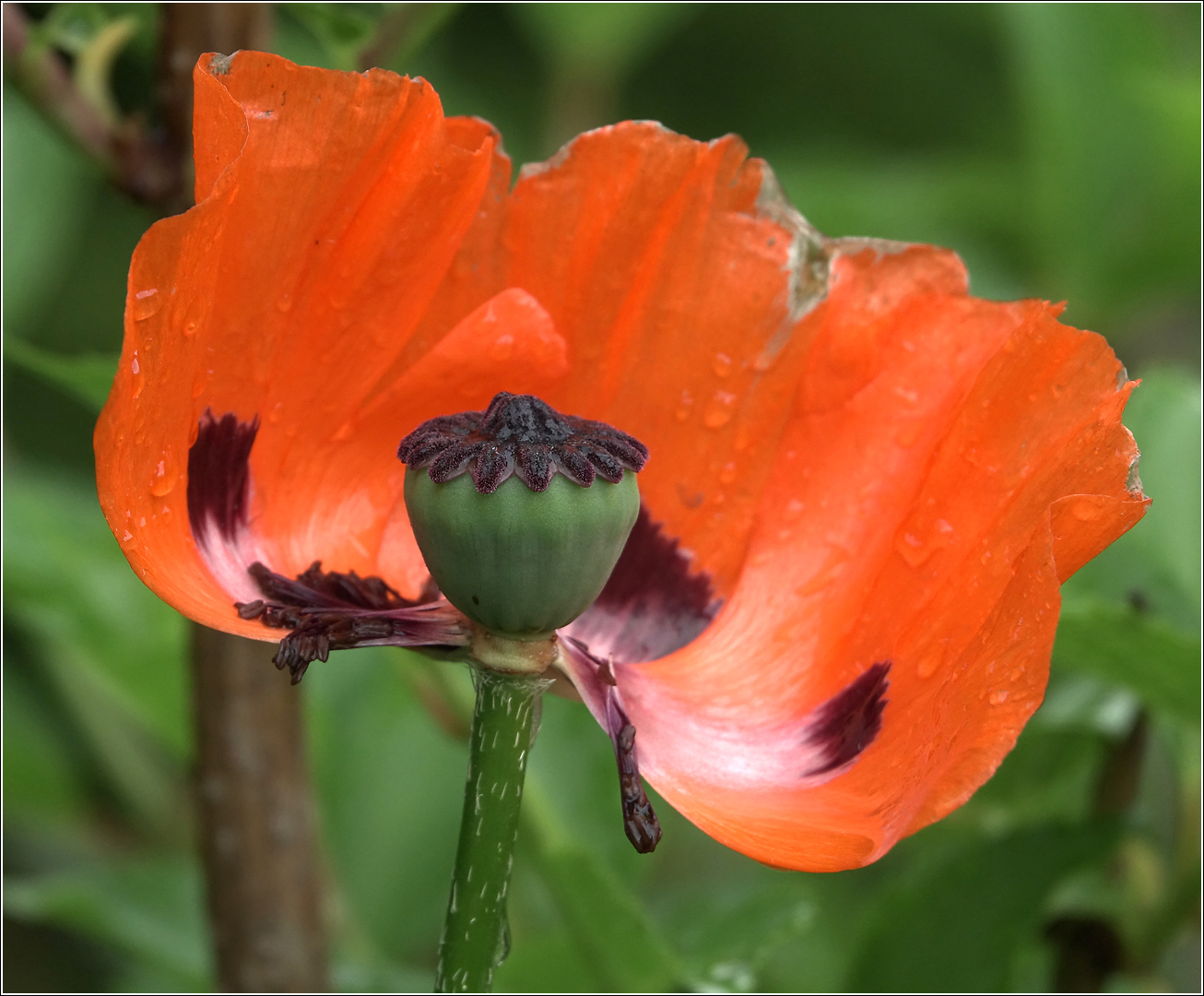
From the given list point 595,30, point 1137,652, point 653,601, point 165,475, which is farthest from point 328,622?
point 595,30

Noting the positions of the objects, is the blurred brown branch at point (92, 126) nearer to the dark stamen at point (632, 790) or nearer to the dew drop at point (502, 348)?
the dew drop at point (502, 348)

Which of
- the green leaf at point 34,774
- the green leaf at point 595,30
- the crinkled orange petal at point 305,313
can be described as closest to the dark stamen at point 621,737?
the crinkled orange petal at point 305,313

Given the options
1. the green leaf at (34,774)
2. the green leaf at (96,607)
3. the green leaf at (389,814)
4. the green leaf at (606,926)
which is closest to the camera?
the green leaf at (606,926)

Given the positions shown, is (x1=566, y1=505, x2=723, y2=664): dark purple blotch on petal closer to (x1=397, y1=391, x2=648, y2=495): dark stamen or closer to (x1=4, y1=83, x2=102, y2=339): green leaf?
(x1=397, y1=391, x2=648, y2=495): dark stamen

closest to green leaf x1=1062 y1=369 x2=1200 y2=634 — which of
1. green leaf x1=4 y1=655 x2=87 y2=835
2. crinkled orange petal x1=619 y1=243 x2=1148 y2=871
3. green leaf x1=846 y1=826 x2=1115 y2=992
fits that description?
green leaf x1=846 y1=826 x2=1115 y2=992

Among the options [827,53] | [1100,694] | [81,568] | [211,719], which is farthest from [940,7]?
[211,719]

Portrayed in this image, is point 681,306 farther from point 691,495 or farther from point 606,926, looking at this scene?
point 606,926

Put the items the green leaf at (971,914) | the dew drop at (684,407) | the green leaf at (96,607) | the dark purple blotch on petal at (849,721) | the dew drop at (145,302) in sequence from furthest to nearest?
1. the green leaf at (96,607)
2. the green leaf at (971,914)
3. the dew drop at (684,407)
4. the dark purple blotch on petal at (849,721)
5. the dew drop at (145,302)

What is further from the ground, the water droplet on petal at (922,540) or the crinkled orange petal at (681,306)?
the crinkled orange petal at (681,306)
